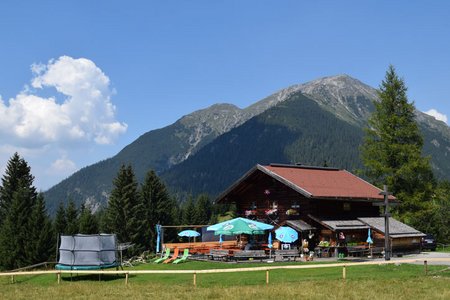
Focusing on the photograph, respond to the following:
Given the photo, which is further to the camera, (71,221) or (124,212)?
(71,221)

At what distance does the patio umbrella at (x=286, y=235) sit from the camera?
3603 cm

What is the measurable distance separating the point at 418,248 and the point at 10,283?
30.9 metres

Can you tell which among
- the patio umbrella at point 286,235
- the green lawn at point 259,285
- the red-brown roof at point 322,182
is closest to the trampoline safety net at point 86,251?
the green lawn at point 259,285

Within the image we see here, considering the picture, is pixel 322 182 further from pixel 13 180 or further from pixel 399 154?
pixel 13 180

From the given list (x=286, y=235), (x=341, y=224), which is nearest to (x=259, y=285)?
(x=286, y=235)

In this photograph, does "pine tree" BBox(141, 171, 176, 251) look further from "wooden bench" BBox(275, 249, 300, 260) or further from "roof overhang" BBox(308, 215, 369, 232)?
"wooden bench" BBox(275, 249, 300, 260)

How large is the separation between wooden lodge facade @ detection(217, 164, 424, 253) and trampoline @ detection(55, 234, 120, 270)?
1536cm

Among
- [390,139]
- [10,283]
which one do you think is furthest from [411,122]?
[10,283]

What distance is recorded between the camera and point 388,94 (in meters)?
52.2

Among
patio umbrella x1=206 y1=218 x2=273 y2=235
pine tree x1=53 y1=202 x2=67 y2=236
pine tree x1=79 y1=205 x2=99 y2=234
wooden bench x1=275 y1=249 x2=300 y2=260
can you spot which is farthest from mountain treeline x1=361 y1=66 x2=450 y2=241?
pine tree x1=53 y1=202 x2=67 y2=236

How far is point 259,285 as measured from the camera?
21031mm

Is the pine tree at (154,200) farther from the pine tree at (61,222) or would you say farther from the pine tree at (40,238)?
the pine tree at (40,238)

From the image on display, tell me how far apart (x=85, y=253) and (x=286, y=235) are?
15.3 m

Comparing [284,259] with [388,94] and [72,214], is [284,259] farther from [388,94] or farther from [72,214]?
[72,214]
